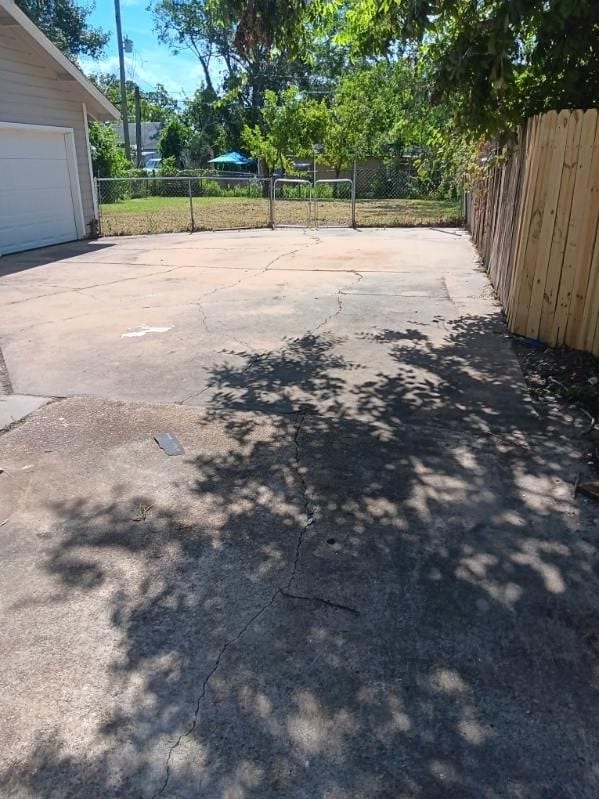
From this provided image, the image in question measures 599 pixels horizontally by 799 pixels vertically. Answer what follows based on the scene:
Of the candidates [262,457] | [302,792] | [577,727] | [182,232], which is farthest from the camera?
[182,232]

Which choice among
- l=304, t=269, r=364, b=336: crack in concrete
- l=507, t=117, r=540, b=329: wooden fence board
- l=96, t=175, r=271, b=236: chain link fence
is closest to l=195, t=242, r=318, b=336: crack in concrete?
l=304, t=269, r=364, b=336: crack in concrete

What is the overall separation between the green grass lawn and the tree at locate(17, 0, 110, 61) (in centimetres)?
2708

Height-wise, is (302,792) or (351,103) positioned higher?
(351,103)

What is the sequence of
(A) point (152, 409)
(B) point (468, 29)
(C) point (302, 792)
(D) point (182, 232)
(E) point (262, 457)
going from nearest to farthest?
1. (C) point (302, 792)
2. (E) point (262, 457)
3. (A) point (152, 409)
4. (B) point (468, 29)
5. (D) point (182, 232)

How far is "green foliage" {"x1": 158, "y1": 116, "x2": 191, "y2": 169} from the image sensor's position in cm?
4469

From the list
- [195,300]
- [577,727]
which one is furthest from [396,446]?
[195,300]

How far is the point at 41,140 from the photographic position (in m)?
14.0

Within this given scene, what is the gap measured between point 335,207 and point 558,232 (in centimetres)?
2203

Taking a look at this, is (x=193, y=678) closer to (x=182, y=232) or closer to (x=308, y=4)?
(x=308, y=4)

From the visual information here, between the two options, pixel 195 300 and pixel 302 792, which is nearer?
pixel 302 792

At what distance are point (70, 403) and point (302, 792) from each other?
3.91m

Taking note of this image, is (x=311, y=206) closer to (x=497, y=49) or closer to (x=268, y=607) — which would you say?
(x=497, y=49)

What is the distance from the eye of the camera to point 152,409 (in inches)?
195

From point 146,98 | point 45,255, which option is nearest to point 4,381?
point 45,255
